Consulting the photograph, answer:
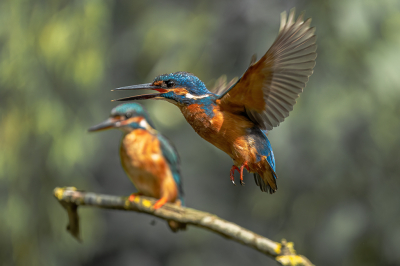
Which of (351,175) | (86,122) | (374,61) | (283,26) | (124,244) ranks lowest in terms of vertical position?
(124,244)

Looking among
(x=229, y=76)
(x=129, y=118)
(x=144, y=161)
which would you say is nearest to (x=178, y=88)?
(x=129, y=118)

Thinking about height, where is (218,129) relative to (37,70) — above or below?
above

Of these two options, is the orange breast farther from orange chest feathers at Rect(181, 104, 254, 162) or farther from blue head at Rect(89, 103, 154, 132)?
orange chest feathers at Rect(181, 104, 254, 162)

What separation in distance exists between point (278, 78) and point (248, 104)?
0.07m

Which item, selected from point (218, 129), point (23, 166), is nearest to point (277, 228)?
point (23, 166)

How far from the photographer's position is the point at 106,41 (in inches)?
122

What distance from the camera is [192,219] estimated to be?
1296 millimetres

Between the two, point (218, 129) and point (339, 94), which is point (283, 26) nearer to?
point (218, 129)

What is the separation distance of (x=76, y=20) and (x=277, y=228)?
1.96 m

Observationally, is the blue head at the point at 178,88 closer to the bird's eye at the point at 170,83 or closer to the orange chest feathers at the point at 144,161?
the bird's eye at the point at 170,83

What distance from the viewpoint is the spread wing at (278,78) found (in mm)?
591

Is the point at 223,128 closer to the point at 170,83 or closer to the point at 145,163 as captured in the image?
the point at 170,83

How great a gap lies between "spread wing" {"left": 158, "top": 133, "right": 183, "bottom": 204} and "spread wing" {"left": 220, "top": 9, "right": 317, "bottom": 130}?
145 centimetres

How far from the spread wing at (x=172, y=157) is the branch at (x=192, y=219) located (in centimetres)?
38
